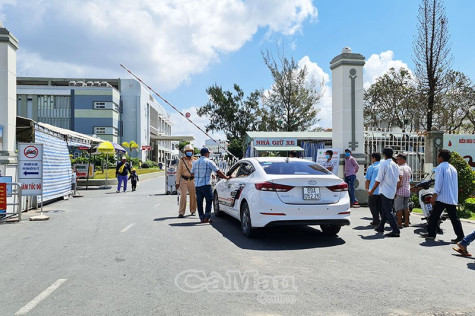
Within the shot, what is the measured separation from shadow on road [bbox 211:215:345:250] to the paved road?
21mm

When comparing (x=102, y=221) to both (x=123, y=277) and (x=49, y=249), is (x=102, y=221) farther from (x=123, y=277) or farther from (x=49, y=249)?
(x=123, y=277)

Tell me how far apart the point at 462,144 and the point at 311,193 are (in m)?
10.0

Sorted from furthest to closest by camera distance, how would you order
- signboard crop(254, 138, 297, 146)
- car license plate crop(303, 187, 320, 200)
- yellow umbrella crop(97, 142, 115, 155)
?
yellow umbrella crop(97, 142, 115, 155) → signboard crop(254, 138, 297, 146) → car license plate crop(303, 187, 320, 200)

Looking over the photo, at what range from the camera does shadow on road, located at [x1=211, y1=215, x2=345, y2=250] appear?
6828 mm

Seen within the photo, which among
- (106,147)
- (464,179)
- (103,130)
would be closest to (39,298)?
(464,179)

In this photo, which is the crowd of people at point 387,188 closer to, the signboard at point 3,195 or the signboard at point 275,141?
the signboard at point 3,195

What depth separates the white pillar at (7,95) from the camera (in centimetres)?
1176

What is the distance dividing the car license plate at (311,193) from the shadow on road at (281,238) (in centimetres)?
84

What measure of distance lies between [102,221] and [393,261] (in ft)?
22.7

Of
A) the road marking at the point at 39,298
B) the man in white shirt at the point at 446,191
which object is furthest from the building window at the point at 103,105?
the road marking at the point at 39,298

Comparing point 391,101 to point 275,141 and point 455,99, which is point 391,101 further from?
point 275,141

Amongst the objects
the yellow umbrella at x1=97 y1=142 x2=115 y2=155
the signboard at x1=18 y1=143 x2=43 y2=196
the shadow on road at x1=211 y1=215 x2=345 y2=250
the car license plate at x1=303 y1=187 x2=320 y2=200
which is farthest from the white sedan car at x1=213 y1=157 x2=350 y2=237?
the yellow umbrella at x1=97 y1=142 x2=115 y2=155

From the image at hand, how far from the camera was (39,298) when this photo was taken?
4184 mm

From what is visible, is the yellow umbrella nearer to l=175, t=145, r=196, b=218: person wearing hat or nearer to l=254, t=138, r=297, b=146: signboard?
l=254, t=138, r=297, b=146: signboard
